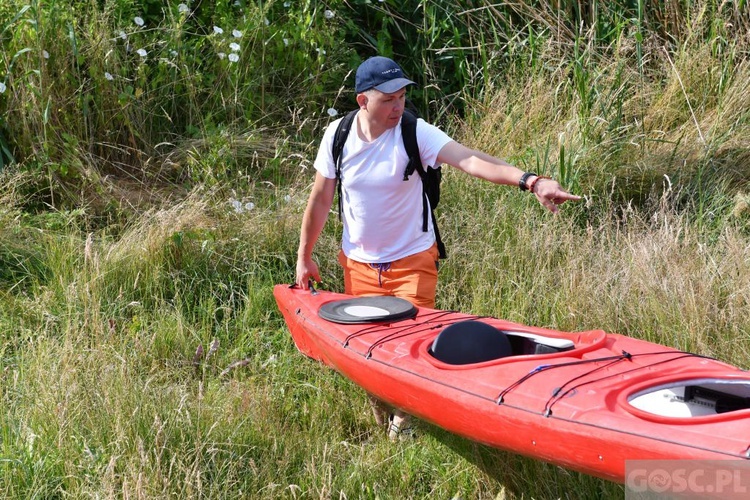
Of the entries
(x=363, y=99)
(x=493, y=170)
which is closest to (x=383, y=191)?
(x=363, y=99)

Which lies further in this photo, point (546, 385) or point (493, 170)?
point (493, 170)

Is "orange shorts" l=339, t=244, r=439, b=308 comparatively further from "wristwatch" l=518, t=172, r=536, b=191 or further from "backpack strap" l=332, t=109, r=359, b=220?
"wristwatch" l=518, t=172, r=536, b=191

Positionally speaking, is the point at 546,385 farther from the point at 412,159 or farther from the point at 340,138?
the point at 340,138

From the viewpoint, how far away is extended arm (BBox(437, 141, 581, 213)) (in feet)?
11.1

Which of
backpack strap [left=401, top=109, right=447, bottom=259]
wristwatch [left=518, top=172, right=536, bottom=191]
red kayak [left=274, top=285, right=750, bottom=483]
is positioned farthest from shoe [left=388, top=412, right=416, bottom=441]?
wristwatch [left=518, top=172, right=536, bottom=191]

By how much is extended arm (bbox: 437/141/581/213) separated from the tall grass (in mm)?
1101

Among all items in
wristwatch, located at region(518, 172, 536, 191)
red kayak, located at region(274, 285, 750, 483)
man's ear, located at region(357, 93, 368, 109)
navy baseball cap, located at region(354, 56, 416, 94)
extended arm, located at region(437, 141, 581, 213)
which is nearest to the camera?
red kayak, located at region(274, 285, 750, 483)

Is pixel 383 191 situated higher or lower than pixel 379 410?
higher

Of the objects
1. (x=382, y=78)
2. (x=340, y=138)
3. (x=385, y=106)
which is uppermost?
(x=382, y=78)

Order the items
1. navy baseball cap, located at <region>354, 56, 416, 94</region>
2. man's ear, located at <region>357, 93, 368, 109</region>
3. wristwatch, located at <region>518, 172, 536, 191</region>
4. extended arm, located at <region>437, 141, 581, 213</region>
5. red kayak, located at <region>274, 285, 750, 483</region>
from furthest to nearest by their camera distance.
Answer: man's ear, located at <region>357, 93, 368, 109</region> < navy baseball cap, located at <region>354, 56, 416, 94</region> < wristwatch, located at <region>518, 172, 536, 191</region> < extended arm, located at <region>437, 141, 581, 213</region> < red kayak, located at <region>274, 285, 750, 483</region>

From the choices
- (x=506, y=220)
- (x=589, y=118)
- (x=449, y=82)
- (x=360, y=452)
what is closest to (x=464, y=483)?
(x=360, y=452)

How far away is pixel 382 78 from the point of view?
12.6 ft

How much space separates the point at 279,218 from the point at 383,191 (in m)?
1.78

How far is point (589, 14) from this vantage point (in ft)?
23.4
